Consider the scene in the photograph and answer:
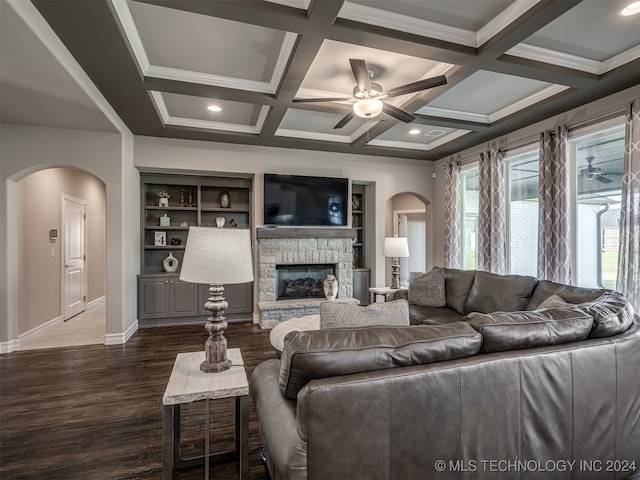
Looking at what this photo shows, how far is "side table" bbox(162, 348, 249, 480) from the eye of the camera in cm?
156

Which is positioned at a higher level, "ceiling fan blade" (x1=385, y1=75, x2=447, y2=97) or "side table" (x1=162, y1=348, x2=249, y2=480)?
"ceiling fan blade" (x1=385, y1=75, x2=447, y2=97)

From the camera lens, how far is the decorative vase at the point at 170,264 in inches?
210

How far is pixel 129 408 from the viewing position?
8.39 feet

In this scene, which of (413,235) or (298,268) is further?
(413,235)

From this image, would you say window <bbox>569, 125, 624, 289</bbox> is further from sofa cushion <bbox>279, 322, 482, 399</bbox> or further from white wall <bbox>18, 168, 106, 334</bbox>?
white wall <bbox>18, 168, 106, 334</bbox>

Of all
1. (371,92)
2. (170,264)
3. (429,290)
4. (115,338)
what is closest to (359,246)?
(429,290)

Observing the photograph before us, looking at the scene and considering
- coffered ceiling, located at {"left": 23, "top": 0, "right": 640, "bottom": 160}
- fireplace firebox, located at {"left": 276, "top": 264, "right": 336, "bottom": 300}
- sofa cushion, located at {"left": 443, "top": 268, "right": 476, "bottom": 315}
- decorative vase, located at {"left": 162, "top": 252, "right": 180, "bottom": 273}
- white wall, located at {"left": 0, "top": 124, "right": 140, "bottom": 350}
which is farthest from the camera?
fireplace firebox, located at {"left": 276, "top": 264, "right": 336, "bottom": 300}

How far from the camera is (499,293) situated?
11.7 feet

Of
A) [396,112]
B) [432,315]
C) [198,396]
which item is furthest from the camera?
[432,315]

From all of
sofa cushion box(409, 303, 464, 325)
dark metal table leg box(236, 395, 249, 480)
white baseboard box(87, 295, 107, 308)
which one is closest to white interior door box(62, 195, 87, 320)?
white baseboard box(87, 295, 107, 308)

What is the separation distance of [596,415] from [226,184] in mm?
5448

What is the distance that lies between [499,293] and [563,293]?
2.21 ft

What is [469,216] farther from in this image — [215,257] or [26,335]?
[26,335]

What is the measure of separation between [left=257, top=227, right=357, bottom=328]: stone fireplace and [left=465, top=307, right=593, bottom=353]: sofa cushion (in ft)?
12.2
